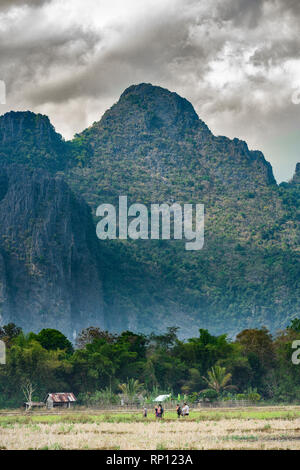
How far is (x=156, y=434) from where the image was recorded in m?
44.1

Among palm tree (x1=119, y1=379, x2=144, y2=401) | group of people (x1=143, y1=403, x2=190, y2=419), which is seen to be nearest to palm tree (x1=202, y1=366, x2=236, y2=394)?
palm tree (x1=119, y1=379, x2=144, y2=401)

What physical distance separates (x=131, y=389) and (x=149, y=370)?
248 inches

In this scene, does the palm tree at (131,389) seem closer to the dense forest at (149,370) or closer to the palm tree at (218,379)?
the dense forest at (149,370)

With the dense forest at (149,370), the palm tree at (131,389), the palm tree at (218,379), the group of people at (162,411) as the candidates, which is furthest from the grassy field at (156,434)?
the palm tree at (218,379)

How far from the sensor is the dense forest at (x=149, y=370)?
88.4 metres

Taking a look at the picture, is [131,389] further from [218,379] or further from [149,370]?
[218,379]

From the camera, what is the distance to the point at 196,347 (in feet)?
342

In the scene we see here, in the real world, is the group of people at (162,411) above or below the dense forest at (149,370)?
below

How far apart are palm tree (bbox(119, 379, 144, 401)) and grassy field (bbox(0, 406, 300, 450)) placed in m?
28.6

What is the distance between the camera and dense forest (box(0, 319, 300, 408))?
8838cm

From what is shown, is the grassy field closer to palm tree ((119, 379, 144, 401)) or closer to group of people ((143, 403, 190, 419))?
group of people ((143, 403, 190, 419))

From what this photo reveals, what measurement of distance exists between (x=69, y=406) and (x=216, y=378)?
20927 mm

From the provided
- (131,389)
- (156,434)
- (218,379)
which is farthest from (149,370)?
(156,434)

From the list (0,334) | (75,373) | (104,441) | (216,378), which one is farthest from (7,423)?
(0,334)
